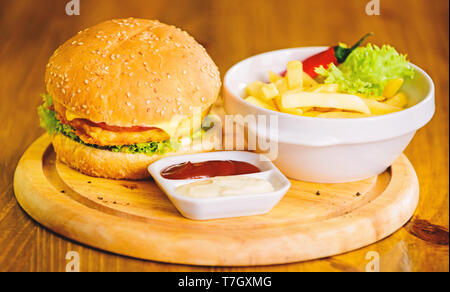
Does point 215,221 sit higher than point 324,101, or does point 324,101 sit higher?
point 324,101

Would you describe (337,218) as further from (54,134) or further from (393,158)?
(54,134)

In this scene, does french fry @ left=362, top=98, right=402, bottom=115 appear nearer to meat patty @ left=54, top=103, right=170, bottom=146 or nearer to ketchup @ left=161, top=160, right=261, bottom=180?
ketchup @ left=161, top=160, right=261, bottom=180

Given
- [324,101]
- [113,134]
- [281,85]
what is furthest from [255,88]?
[113,134]

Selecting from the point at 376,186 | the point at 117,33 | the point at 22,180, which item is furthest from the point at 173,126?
the point at 376,186

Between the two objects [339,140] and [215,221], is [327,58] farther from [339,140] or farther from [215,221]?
[215,221]

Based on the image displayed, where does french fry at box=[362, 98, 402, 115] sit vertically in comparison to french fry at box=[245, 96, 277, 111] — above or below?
below

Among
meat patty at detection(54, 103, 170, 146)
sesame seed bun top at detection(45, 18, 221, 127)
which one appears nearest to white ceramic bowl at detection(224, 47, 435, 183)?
sesame seed bun top at detection(45, 18, 221, 127)
